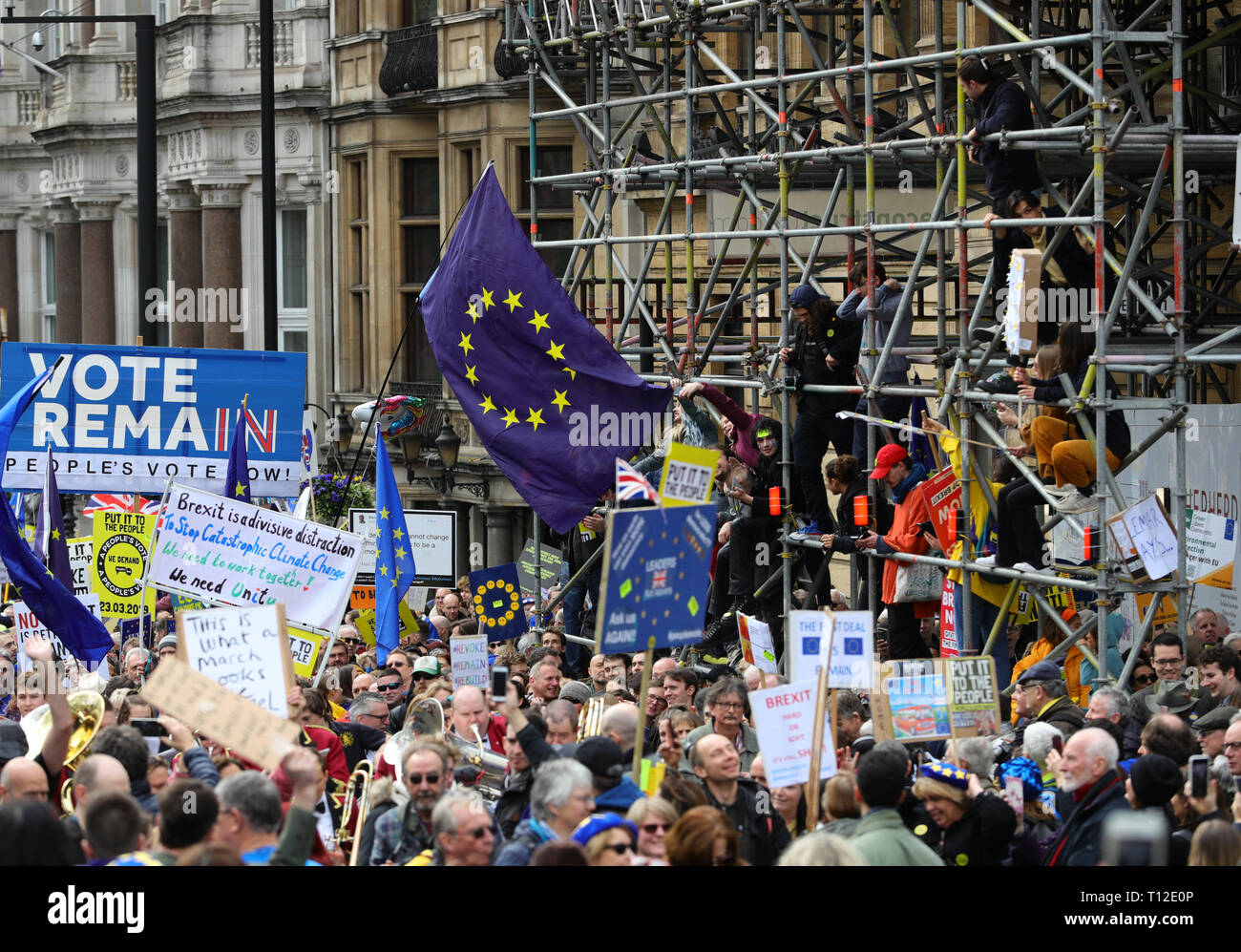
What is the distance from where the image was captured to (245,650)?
9.71 metres

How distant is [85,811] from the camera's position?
6914 millimetres

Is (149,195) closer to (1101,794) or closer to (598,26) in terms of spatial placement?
(598,26)

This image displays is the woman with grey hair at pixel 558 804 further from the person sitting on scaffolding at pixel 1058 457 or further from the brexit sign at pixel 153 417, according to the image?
the brexit sign at pixel 153 417

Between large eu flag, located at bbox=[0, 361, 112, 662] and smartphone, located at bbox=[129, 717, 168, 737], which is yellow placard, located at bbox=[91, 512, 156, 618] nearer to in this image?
large eu flag, located at bbox=[0, 361, 112, 662]

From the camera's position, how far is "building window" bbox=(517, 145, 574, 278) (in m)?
27.1

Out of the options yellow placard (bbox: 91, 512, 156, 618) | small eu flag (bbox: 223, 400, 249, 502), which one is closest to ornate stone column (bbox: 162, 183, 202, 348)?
yellow placard (bbox: 91, 512, 156, 618)

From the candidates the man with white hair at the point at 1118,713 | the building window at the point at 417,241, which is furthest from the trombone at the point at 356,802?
the building window at the point at 417,241

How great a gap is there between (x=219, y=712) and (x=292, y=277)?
25683mm

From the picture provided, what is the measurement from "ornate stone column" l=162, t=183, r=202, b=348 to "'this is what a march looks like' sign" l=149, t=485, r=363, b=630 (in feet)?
72.9

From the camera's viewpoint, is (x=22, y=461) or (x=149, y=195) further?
(x=149, y=195)

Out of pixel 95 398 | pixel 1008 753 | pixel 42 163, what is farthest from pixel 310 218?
pixel 1008 753

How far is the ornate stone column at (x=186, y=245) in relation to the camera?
34688mm

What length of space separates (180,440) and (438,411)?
423 inches
